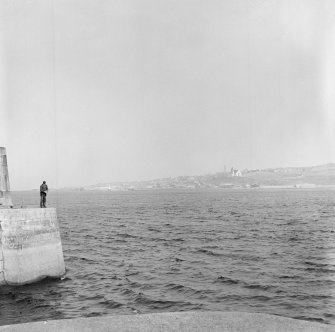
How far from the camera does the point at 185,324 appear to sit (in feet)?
20.9

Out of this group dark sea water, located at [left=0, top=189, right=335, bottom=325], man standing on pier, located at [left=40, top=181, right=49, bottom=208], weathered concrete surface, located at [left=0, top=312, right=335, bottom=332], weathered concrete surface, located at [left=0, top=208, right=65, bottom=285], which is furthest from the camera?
man standing on pier, located at [left=40, top=181, right=49, bottom=208]

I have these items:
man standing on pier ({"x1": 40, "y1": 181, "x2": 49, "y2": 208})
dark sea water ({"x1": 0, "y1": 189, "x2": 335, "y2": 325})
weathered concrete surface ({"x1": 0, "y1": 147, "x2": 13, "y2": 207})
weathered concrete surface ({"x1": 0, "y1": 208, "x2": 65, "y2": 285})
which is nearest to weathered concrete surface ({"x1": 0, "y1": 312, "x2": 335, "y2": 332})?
dark sea water ({"x1": 0, "y1": 189, "x2": 335, "y2": 325})

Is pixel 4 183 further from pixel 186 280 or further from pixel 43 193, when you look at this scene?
pixel 186 280

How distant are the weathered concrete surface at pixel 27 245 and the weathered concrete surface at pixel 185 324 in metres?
8.92

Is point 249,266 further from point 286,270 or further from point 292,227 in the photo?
point 292,227

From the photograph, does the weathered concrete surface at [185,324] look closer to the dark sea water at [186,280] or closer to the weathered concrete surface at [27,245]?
the dark sea water at [186,280]

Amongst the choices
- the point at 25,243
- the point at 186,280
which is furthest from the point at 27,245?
the point at 186,280

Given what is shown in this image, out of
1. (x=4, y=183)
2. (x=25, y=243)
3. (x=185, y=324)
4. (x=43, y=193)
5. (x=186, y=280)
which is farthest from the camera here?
(x=43, y=193)

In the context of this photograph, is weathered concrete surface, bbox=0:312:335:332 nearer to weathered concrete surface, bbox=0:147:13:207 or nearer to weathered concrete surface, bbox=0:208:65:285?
weathered concrete surface, bbox=0:208:65:285

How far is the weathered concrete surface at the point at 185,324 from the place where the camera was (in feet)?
20.0

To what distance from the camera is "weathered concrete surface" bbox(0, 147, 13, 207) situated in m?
16.9

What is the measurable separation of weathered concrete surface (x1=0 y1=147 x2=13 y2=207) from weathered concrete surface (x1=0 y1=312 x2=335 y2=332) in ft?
36.6

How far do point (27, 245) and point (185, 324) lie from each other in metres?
10.6

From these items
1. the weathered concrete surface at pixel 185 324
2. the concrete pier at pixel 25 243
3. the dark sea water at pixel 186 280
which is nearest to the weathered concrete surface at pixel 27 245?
the concrete pier at pixel 25 243
